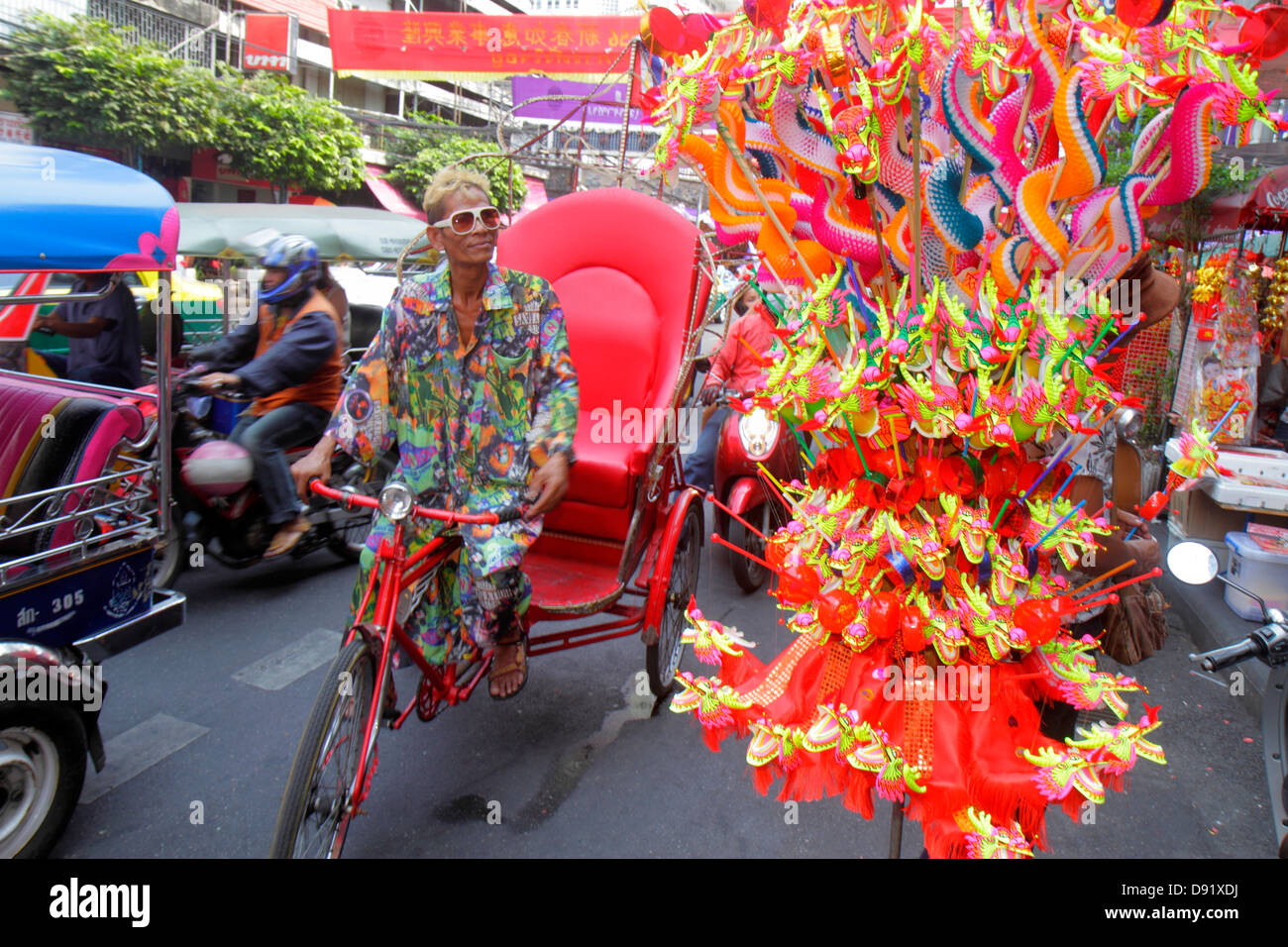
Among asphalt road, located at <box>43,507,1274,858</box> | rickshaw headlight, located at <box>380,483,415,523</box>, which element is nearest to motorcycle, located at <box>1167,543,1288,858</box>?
asphalt road, located at <box>43,507,1274,858</box>

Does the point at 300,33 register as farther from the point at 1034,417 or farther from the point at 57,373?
the point at 1034,417

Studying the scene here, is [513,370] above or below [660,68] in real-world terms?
below

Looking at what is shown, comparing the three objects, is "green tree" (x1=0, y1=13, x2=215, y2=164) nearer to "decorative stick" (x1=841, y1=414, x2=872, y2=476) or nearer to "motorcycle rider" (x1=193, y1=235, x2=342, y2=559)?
"motorcycle rider" (x1=193, y1=235, x2=342, y2=559)

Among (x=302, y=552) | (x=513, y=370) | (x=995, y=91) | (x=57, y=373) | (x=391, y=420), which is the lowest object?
(x=302, y=552)

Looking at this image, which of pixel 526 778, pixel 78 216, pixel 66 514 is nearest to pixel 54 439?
pixel 66 514

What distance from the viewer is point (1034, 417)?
1508 mm

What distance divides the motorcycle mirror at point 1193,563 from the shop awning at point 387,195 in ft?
61.4

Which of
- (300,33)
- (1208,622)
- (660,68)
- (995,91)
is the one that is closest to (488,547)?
(660,68)

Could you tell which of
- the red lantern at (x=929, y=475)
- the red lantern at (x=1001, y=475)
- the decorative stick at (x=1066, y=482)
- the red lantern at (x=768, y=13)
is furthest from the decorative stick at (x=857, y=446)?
the red lantern at (x=768, y=13)

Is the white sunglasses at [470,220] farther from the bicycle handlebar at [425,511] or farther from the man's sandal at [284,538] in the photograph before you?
the man's sandal at [284,538]

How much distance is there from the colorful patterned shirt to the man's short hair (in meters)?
0.21

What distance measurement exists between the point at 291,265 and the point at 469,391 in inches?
85.7

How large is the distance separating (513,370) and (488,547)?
0.56 m

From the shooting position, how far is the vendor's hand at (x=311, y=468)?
7.73 feet
